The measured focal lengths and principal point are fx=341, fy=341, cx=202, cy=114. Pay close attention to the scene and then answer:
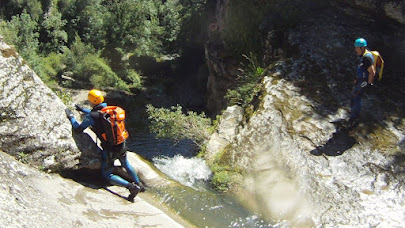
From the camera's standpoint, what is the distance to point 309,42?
11.7 metres

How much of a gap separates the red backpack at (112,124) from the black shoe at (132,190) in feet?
2.59

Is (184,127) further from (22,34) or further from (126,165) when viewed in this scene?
(22,34)

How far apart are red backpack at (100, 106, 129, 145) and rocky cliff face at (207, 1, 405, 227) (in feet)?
9.17

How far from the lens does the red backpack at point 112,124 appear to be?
19.1ft

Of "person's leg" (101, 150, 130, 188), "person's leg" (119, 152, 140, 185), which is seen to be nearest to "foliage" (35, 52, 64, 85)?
"person's leg" (101, 150, 130, 188)

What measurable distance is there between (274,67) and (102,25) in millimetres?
19795

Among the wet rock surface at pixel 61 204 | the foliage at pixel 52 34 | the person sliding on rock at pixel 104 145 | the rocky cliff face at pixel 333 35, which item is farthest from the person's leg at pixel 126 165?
the foliage at pixel 52 34

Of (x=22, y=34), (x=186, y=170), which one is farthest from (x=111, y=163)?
(x=22, y=34)

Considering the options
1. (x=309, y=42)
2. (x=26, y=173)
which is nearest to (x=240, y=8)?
(x=309, y=42)

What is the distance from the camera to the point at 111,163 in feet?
20.9

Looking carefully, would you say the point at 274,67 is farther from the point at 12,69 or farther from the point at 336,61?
the point at 12,69

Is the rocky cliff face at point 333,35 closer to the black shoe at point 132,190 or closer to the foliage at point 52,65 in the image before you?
the black shoe at point 132,190

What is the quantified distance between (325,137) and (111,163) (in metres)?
4.90

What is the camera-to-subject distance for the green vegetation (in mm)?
24359
